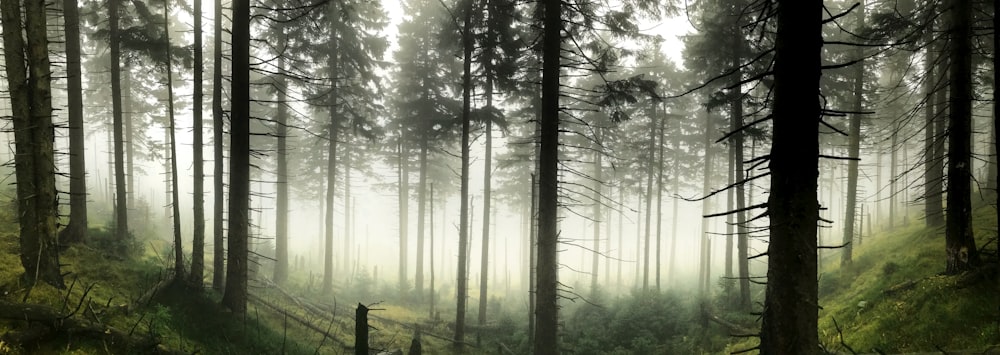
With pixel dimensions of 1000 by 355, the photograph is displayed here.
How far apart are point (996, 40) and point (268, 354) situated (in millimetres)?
14006

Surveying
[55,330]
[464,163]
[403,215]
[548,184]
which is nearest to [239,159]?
[55,330]

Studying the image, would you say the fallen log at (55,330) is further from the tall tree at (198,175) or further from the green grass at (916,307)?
the green grass at (916,307)

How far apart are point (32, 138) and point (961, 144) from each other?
61.0ft

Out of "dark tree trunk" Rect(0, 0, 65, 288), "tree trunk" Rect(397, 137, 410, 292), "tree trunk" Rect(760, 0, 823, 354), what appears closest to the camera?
"tree trunk" Rect(760, 0, 823, 354)

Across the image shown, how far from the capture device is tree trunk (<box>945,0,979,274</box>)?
29.6 ft

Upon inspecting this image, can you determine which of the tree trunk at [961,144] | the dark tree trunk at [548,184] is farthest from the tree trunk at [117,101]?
the tree trunk at [961,144]

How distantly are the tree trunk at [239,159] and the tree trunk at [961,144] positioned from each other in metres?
15.6

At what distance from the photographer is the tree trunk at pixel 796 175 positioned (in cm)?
404

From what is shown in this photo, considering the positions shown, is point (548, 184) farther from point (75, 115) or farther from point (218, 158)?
point (75, 115)

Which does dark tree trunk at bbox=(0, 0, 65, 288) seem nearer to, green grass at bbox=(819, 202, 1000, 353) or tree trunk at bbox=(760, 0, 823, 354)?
tree trunk at bbox=(760, 0, 823, 354)

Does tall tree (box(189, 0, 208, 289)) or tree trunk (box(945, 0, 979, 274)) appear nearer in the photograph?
tree trunk (box(945, 0, 979, 274))

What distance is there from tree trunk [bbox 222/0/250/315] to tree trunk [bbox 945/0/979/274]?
15558mm

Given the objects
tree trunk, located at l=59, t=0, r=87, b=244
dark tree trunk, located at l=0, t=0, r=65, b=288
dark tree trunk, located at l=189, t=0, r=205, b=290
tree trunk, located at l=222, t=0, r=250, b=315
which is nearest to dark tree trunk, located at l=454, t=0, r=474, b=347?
tree trunk, located at l=222, t=0, r=250, b=315

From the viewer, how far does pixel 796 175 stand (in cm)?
411
